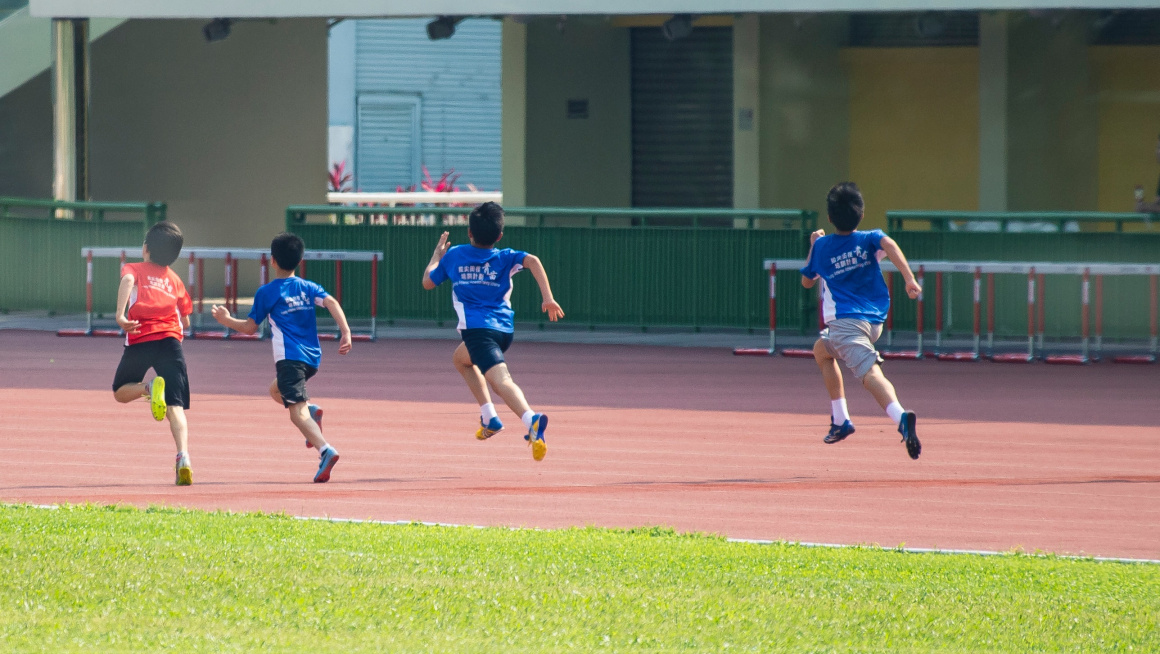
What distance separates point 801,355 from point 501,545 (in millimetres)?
10841

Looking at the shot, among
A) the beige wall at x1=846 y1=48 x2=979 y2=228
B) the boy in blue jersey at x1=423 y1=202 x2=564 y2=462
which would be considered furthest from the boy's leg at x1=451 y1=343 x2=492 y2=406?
the beige wall at x1=846 y1=48 x2=979 y2=228

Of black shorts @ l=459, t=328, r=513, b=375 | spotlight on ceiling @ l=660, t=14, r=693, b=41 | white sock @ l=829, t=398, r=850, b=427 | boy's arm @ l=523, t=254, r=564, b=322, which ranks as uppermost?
spotlight on ceiling @ l=660, t=14, r=693, b=41

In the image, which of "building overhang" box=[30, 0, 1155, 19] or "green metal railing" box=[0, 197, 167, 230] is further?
"green metal railing" box=[0, 197, 167, 230]

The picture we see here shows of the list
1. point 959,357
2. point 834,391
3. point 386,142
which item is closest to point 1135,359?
point 959,357

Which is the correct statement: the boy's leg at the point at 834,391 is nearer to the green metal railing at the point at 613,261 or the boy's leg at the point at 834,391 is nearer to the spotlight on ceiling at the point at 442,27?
the green metal railing at the point at 613,261

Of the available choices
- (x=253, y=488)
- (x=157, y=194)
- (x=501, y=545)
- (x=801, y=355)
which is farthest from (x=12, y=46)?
(x=501, y=545)

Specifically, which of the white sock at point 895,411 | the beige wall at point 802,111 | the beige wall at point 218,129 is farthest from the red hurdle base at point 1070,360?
the beige wall at point 218,129

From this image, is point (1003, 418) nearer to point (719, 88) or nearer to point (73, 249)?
point (719, 88)

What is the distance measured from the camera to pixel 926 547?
8023 millimetres

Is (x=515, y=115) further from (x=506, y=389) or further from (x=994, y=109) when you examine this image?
(x=506, y=389)

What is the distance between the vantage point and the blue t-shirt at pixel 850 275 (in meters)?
10.5

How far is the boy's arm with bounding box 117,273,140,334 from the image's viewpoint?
9617mm

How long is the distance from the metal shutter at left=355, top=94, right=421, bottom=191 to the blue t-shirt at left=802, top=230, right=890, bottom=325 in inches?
1119

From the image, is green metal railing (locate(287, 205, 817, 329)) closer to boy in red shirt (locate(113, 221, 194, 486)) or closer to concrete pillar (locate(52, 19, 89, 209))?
concrete pillar (locate(52, 19, 89, 209))
